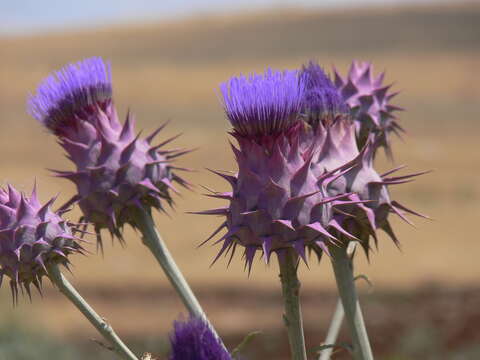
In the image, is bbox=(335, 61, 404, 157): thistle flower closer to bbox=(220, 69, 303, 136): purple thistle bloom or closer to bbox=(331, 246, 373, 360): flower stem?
bbox=(331, 246, 373, 360): flower stem

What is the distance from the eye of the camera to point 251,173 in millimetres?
3143

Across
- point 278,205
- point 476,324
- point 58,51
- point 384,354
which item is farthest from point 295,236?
point 58,51

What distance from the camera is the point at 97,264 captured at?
64.1 ft

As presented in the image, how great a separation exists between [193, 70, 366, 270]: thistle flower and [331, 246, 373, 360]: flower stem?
309 millimetres

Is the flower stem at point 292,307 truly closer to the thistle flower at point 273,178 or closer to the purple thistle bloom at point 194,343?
the thistle flower at point 273,178

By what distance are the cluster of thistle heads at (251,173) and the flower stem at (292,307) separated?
7 centimetres

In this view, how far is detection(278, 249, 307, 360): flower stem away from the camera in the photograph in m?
3.13

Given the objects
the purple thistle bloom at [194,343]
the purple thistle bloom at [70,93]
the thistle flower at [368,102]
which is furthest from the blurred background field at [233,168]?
the purple thistle bloom at [194,343]

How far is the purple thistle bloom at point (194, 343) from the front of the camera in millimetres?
2389

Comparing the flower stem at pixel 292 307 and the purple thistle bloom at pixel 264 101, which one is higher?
the purple thistle bloom at pixel 264 101

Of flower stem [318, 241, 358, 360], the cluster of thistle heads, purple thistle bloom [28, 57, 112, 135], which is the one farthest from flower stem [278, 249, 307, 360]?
purple thistle bloom [28, 57, 112, 135]

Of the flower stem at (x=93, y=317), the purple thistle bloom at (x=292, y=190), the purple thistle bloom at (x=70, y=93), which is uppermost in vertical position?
the purple thistle bloom at (x=70, y=93)

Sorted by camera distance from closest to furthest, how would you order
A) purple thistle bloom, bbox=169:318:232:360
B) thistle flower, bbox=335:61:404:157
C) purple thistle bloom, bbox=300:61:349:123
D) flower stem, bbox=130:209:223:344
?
purple thistle bloom, bbox=169:318:232:360, purple thistle bloom, bbox=300:61:349:123, flower stem, bbox=130:209:223:344, thistle flower, bbox=335:61:404:157

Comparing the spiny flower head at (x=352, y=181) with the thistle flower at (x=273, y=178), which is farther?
the spiny flower head at (x=352, y=181)
